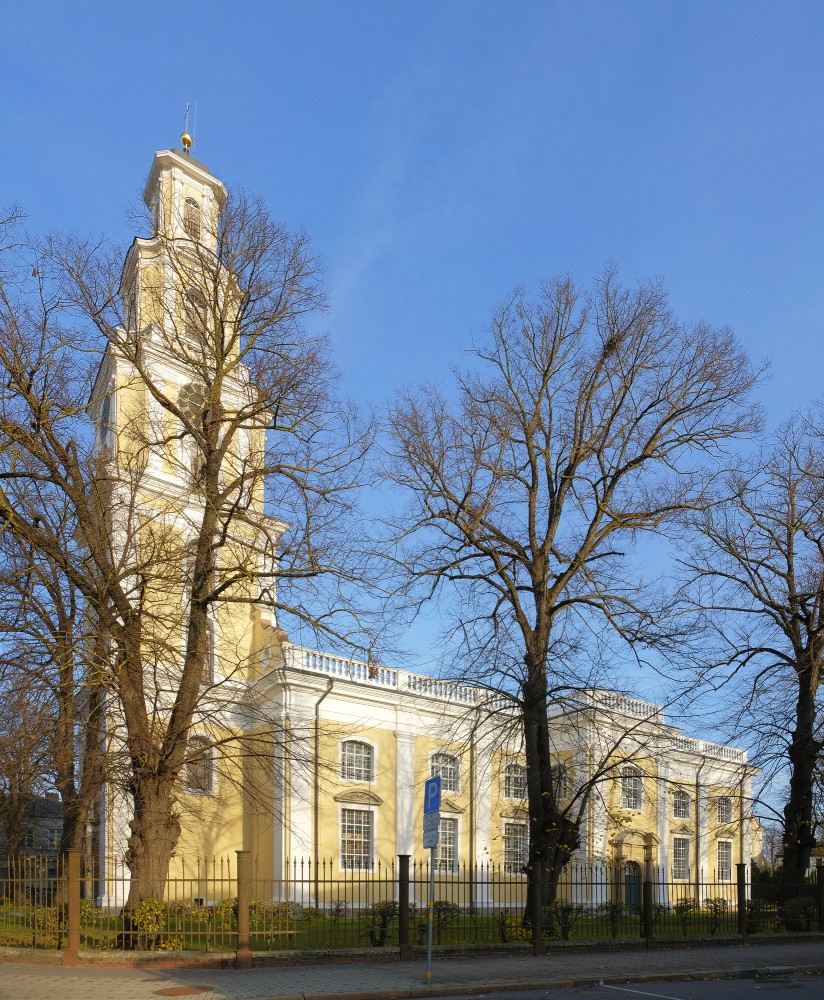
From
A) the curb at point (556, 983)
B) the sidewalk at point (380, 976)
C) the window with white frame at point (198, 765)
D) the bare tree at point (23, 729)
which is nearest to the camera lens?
the sidewalk at point (380, 976)

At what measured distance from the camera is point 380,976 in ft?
48.8

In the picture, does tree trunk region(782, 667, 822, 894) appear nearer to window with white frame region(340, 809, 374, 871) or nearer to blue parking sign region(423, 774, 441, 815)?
window with white frame region(340, 809, 374, 871)

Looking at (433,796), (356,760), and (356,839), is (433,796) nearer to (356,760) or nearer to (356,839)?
(356,839)

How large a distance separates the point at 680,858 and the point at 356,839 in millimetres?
18735

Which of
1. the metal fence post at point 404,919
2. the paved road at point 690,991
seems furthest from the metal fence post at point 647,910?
the metal fence post at point 404,919

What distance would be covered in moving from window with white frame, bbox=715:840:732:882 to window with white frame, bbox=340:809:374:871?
865 inches

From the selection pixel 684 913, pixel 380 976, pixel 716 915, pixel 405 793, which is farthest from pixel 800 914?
pixel 380 976

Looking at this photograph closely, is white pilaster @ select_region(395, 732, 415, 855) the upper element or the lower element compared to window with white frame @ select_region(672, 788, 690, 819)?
upper

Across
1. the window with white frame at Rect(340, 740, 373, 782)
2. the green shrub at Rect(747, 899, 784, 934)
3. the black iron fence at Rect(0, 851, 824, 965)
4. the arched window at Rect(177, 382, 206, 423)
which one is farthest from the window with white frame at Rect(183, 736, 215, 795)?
the green shrub at Rect(747, 899, 784, 934)

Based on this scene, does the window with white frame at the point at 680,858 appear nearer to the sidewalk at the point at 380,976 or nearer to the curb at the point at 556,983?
the sidewalk at the point at 380,976

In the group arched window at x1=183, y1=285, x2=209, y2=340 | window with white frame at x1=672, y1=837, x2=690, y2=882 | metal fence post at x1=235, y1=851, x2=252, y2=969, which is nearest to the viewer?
metal fence post at x1=235, y1=851, x2=252, y2=969

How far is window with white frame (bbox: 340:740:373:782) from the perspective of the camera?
32688 millimetres

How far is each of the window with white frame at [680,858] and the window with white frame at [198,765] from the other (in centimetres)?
2259

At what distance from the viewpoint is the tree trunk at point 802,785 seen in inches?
1005
